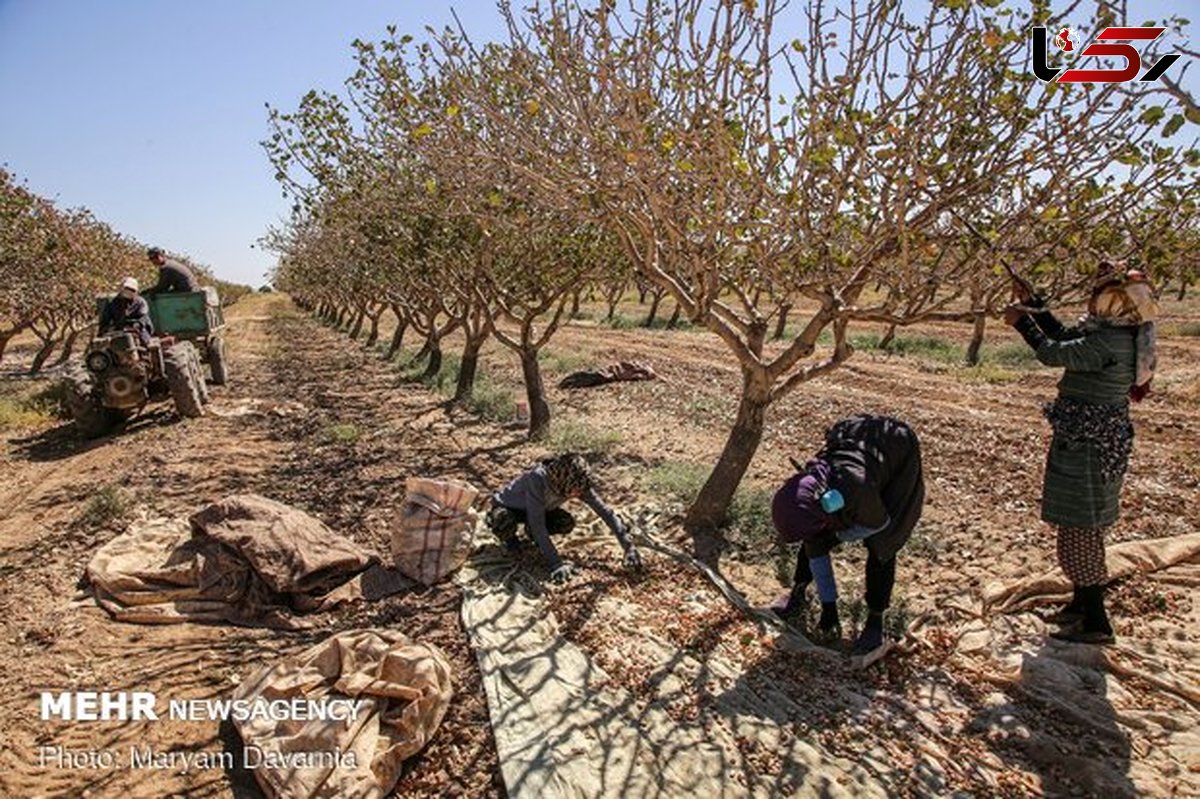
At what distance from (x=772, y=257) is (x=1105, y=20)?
2.26m

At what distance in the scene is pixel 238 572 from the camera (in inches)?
197

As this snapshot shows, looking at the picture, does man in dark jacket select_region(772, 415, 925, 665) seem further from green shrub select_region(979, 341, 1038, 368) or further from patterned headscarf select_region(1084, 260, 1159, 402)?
green shrub select_region(979, 341, 1038, 368)

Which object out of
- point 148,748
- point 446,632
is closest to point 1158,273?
point 446,632

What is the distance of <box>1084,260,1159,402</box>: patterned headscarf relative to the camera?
387 cm

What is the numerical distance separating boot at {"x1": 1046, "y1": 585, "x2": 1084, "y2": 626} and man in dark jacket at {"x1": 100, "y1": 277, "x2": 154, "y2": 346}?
10.8 meters

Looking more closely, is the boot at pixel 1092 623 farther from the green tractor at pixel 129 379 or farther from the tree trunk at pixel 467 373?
the green tractor at pixel 129 379

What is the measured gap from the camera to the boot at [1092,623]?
13.9 feet

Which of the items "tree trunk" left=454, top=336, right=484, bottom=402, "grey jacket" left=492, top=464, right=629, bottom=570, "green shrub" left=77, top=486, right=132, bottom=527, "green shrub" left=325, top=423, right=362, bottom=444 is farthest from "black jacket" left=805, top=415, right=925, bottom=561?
"tree trunk" left=454, top=336, right=484, bottom=402

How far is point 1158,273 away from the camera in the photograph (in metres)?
4.61

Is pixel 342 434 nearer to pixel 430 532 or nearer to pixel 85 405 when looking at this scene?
pixel 85 405

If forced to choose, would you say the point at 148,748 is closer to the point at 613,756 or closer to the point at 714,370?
the point at 613,756

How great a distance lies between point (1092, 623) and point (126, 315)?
11.4m

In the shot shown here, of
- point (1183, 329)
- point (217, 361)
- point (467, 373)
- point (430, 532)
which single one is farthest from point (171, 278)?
point (1183, 329)

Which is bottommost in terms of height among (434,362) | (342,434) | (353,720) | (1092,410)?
(353,720)
